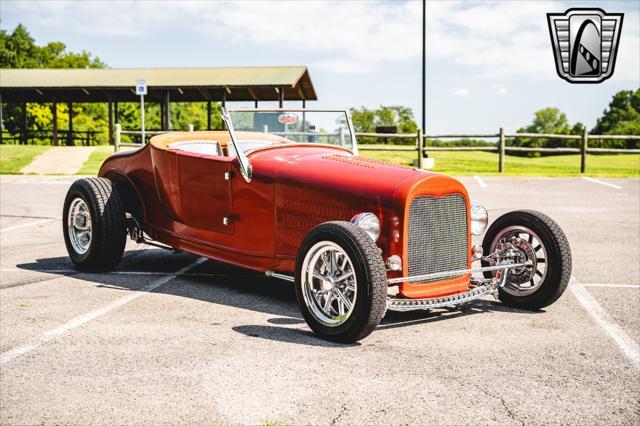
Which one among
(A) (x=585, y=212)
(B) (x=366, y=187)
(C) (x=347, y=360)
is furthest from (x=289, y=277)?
(A) (x=585, y=212)

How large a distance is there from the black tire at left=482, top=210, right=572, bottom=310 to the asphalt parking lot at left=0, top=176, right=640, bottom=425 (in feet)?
0.53

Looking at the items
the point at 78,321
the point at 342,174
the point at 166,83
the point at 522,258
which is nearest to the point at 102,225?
the point at 78,321

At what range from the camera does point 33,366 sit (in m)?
3.95

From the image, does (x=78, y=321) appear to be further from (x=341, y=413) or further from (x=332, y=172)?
(x=341, y=413)

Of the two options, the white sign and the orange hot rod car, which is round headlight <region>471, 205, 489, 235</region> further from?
the white sign

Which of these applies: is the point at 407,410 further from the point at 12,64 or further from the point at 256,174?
the point at 12,64

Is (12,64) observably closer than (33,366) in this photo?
No

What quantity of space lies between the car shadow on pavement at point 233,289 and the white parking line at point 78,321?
9 centimetres

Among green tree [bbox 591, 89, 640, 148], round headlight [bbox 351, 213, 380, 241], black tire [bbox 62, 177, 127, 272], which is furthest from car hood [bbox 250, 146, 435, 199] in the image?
green tree [bbox 591, 89, 640, 148]

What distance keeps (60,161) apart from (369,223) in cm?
2269

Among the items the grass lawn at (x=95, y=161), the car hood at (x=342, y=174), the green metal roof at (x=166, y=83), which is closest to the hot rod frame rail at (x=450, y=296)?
the car hood at (x=342, y=174)

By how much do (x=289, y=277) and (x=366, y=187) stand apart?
874 mm

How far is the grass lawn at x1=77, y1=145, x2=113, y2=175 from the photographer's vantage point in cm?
2278

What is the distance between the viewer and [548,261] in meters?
5.32
